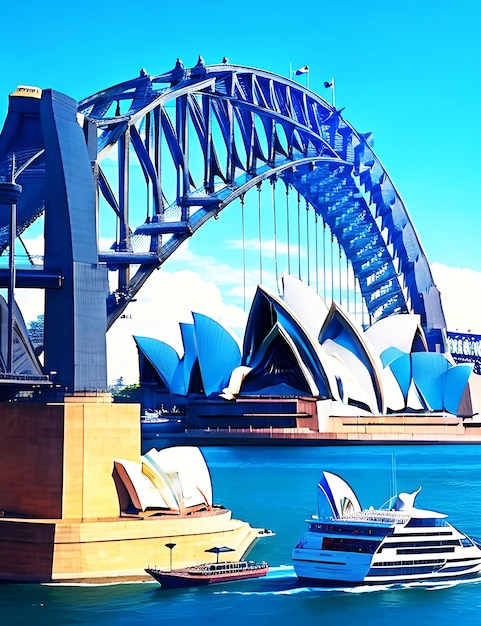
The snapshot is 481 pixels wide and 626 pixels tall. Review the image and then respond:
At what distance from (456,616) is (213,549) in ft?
17.9

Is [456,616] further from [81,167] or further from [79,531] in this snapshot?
[81,167]

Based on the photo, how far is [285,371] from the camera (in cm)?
6869

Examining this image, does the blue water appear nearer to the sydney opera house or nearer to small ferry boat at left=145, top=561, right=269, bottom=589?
small ferry boat at left=145, top=561, right=269, bottom=589

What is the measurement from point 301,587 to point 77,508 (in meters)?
4.80

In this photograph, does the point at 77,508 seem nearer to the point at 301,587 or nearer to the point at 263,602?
the point at 263,602

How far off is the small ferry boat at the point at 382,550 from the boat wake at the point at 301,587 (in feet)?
0.34

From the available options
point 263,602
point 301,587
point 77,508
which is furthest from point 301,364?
point 263,602

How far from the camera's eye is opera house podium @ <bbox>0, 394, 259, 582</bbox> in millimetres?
24344

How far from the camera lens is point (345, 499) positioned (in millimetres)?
26484

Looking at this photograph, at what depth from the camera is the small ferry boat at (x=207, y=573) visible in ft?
78.4

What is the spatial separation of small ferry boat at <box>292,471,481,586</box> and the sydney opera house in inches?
1565

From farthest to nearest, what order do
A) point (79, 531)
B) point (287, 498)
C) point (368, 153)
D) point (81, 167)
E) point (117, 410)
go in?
point (368, 153), point (287, 498), point (81, 167), point (117, 410), point (79, 531)

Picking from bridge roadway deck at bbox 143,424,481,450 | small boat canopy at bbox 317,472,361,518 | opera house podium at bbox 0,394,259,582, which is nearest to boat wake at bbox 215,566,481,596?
small boat canopy at bbox 317,472,361,518

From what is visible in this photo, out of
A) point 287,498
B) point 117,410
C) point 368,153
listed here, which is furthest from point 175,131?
point 368,153
